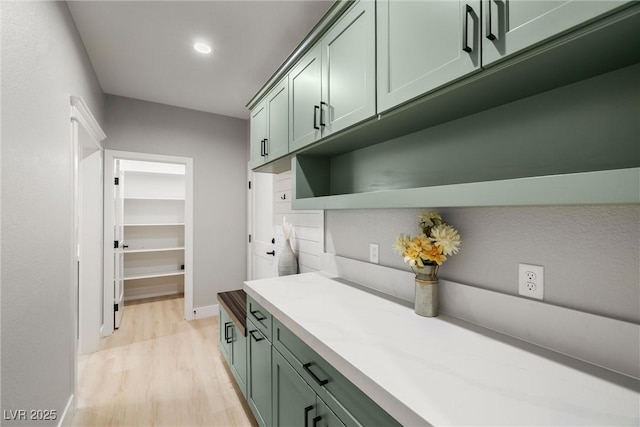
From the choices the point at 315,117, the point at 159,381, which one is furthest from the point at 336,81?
the point at 159,381

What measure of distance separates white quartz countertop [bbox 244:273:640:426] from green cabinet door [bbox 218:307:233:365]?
1242 mm

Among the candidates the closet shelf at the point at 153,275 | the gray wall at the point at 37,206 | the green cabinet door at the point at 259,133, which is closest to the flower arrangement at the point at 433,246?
the green cabinet door at the point at 259,133

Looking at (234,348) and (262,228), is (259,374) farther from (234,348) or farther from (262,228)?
(262,228)

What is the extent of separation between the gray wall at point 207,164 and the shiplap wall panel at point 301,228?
1086 millimetres

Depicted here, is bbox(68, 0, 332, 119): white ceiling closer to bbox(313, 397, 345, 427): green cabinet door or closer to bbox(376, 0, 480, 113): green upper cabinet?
bbox(376, 0, 480, 113): green upper cabinet

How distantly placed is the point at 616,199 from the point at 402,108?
0.67 meters

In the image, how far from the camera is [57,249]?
159cm

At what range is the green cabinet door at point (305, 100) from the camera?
59.7 inches

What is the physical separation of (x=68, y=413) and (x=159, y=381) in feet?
1.86

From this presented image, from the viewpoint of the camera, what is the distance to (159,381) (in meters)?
2.22

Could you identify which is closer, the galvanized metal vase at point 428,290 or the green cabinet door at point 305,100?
the galvanized metal vase at point 428,290

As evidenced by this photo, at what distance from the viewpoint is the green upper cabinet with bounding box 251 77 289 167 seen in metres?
1.87

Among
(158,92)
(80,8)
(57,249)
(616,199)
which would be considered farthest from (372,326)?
(158,92)

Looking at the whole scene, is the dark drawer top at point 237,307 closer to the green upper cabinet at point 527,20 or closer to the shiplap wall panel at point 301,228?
the shiplap wall panel at point 301,228
